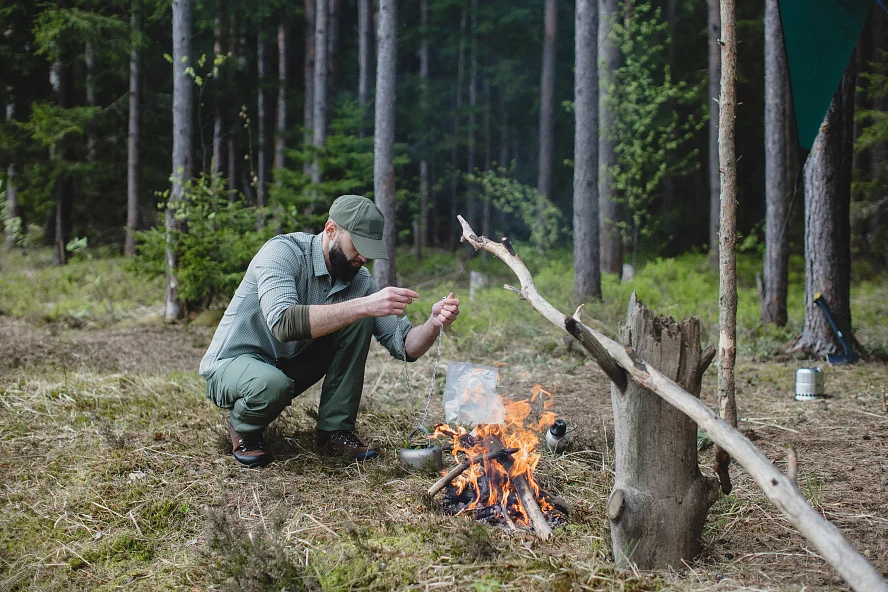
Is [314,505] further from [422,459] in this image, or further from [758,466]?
[758,466]

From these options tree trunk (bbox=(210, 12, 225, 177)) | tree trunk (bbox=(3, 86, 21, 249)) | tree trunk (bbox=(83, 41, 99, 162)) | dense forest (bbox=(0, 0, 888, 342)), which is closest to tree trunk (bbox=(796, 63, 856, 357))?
dense forest (bbox=(0, 0, 888, 342))

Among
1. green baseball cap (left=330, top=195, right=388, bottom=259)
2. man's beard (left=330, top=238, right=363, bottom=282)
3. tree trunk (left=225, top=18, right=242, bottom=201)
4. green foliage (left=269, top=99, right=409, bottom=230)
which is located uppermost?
tree trunk (left=225, top=18, right=242, bottom=201)

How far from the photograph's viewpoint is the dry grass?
8.02 ft

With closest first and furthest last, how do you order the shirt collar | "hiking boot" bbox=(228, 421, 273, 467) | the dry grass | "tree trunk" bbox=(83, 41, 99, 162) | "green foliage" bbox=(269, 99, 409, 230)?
the dry grass, "hiking boot" bbox=(228, 421, 273, 467), the shirt collar, "green foliage" bbox=(269, 99, 409, 230), "tree trunk" bbox=(83, 41, 99, 162)

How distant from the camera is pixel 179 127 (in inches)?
364

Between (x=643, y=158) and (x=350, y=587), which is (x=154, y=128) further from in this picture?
(x=350, y=587)

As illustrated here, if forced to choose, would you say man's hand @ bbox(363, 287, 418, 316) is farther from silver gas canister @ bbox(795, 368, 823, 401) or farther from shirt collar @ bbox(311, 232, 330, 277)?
silver gas canister @ bbox(795, 368, 823, 401)

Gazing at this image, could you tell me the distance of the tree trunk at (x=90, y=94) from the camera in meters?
14.4

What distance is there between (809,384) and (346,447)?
142 inches

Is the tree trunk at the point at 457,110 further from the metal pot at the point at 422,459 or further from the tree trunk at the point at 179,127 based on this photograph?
the metal pot at the point at 422,459

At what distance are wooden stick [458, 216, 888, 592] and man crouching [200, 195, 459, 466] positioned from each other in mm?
1116

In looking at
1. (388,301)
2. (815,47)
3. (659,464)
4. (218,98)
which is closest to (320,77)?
(218,98)

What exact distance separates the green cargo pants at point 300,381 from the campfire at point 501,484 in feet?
2.68

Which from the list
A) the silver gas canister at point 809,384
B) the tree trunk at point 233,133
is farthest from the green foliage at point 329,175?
the silver gas canister at point 809,384
